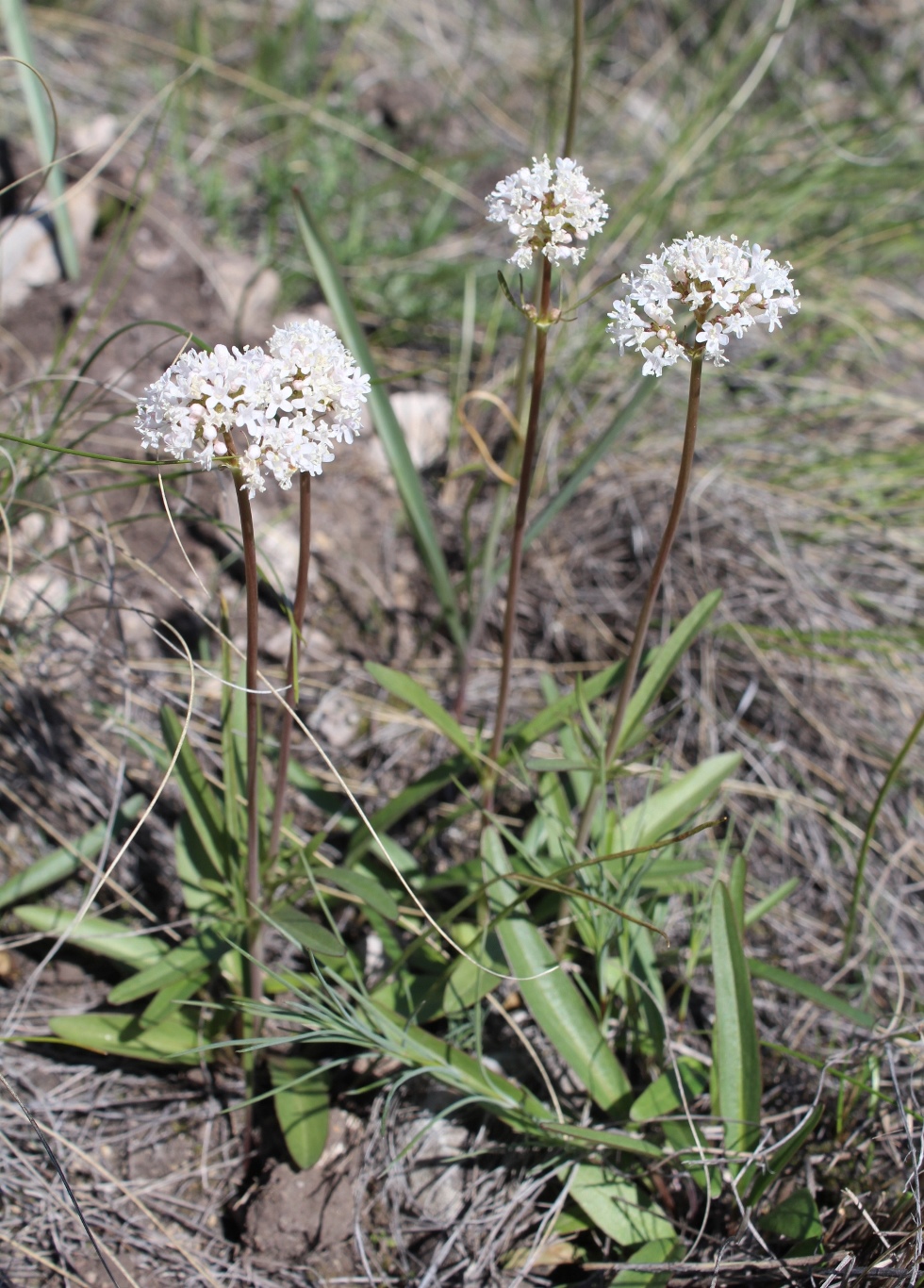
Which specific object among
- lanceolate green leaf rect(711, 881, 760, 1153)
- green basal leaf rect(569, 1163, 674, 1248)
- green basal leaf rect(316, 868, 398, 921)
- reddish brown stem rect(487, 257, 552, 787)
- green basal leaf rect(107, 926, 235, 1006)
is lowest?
green basal leaf rect(569, 1163, 674, 1248)

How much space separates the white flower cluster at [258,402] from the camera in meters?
1.36

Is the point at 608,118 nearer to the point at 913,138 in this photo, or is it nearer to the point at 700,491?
the point at 913,138

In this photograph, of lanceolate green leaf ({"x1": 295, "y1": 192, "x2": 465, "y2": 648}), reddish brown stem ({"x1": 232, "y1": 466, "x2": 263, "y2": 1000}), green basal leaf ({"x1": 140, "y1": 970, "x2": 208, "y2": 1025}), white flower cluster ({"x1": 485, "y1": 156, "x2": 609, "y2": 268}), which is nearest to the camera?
reddish brown stem ({"x1": 232, "y1": 466, "x2": 263, "y2": 1000})

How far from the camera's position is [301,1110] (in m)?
1.97

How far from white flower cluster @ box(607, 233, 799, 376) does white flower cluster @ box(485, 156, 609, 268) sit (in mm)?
146

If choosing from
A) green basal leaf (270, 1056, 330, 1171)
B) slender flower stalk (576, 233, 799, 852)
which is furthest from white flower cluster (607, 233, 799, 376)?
green basal leaf (270, 1056, 330, 1171)

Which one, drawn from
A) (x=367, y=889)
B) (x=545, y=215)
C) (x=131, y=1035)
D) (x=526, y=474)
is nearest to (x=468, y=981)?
(x=367, y=889)

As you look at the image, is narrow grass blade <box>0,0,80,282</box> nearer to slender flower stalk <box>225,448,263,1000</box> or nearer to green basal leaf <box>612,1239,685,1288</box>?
slender flower stalk <box>225,448,263,1000</box>

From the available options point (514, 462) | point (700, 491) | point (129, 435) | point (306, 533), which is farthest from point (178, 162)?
point (306, 533)

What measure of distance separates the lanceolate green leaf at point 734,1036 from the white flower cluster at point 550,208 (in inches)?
50.0

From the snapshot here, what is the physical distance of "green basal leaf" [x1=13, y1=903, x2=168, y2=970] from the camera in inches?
82.4

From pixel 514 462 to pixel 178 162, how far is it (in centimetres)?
203

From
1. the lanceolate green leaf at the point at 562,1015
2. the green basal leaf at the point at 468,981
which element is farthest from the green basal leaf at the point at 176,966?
the lanceolate green leaf at the point at 562,1015

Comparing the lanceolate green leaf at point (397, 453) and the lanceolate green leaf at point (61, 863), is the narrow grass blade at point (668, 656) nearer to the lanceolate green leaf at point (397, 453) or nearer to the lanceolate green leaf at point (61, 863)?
the lanceolate green leaf at point (397, 453)
